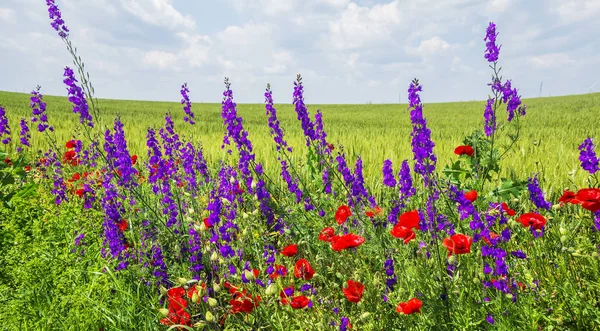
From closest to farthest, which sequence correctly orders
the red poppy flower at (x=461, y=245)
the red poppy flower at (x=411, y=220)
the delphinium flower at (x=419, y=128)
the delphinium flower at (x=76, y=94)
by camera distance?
the red poppy flower at (x=461, y=245), the red poppy flower at (x=411, y=220), the delphinium flower at (x=419, y=128), the delphinium flower at (x=76, y=94)

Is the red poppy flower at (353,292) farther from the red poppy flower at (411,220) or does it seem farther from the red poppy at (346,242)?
the red poppy flower at (411,220)

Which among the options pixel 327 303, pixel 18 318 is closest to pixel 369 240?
pixel 327 303

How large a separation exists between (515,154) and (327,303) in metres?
3.57

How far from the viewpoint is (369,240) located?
2.31m

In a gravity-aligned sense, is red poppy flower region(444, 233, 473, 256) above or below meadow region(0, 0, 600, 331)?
Answer: above

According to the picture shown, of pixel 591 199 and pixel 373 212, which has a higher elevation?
pixel 591 199

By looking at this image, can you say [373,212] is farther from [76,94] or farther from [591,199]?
[76,94]

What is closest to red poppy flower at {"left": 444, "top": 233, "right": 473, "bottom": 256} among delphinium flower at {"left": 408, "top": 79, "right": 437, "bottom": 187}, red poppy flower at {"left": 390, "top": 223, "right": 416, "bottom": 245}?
red poppy flower at {"left": 390, "top": 223, "right": 416, "bottom": 245}

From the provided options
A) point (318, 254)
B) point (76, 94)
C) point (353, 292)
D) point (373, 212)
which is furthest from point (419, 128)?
point (76, 94)

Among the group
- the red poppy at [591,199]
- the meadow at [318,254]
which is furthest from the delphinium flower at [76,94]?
the red poppy at [591,199]

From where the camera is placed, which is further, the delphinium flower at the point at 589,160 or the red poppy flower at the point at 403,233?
the delphinium flower at the point at 589,160

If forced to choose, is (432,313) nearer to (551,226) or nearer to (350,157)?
(551,226)

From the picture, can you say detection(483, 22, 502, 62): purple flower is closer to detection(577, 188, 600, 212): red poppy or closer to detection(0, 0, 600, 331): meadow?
detection(0, 0, 600, 331): meadow

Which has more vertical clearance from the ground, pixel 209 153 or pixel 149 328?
pixel 209 153
